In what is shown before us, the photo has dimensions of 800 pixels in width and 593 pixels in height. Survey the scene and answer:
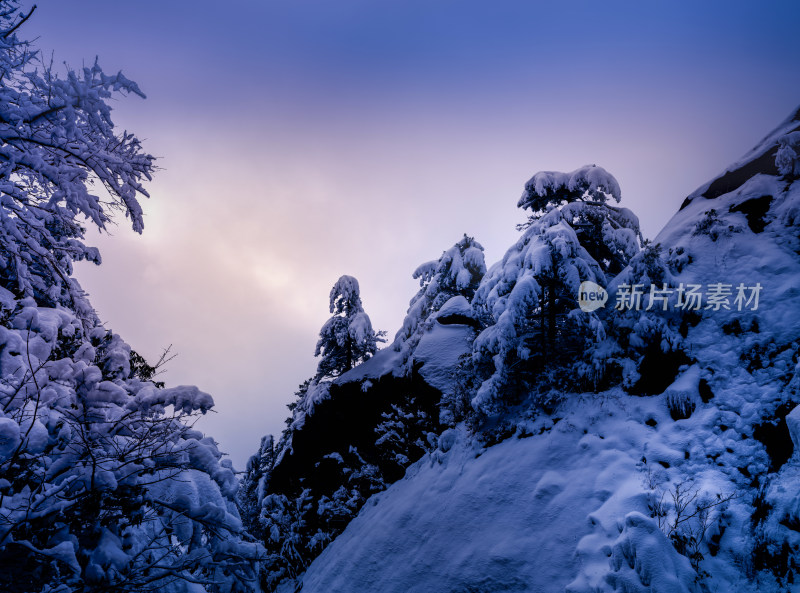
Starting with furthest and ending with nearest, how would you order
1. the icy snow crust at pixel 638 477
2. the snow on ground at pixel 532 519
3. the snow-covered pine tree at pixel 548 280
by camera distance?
1. the snow-covered pine tree at pixel 548 280
2. the snow on ground at pixel 532 519
3. the icy snow crust at pixel 638 477

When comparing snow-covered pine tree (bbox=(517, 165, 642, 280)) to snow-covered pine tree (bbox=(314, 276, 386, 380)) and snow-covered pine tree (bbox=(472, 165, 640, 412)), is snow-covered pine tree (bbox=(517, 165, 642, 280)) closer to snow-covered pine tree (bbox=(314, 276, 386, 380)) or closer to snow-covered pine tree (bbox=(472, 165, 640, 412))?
snow-covered pine tree (bbox=(472, 165, 640, 412))

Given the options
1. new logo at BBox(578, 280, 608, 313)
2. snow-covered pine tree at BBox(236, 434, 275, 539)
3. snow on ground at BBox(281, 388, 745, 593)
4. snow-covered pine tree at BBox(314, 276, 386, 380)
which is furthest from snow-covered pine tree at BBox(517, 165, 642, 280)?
snow-covered pine tree at BBox(236, 434, 275, 539)

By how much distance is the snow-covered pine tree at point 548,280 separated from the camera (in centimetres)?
844

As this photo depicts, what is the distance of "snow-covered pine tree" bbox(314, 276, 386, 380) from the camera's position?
1625cm

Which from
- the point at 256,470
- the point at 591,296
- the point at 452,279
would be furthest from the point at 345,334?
the point at 591,296

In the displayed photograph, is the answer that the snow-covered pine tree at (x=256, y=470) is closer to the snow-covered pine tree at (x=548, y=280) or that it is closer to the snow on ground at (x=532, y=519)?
the snow on ground at (x=532, y=519)

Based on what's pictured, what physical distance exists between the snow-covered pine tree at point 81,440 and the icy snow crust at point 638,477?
4.21 meters

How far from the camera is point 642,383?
7.62m

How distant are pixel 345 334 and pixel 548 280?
935 cm

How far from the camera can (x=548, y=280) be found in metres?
8.93

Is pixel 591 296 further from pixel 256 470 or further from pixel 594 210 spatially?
pixel 256 470

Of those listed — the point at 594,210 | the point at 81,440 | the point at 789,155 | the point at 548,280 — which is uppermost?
the point at 594,210

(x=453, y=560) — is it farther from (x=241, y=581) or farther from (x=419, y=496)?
(x=241, y=581)

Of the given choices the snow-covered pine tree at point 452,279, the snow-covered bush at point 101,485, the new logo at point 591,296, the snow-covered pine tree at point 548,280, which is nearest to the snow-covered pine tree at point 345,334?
the snow-covered pine tree at point 452,279
